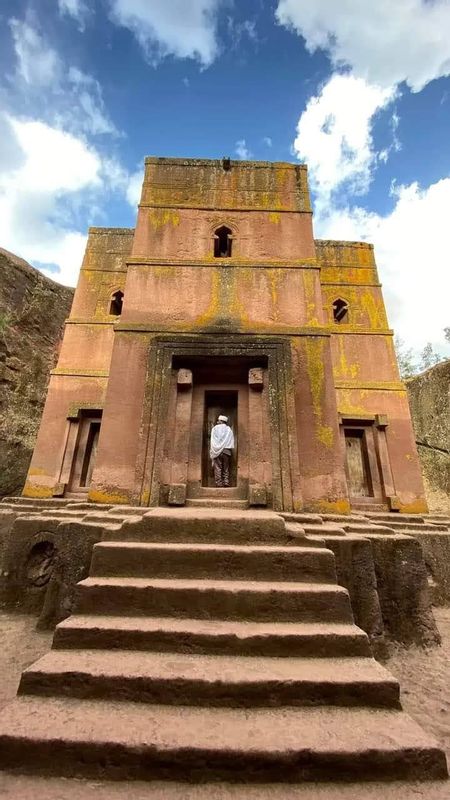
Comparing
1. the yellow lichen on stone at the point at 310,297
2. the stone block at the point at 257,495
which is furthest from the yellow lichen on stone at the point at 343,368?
the stone block at the point at 257,495

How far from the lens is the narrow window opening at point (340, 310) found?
1262 cm

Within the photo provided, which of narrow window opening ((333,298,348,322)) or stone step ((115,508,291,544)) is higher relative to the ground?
narrow window opening ((333,298,348,322))

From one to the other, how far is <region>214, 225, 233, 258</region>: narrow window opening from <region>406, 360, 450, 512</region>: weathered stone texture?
11.0 metres

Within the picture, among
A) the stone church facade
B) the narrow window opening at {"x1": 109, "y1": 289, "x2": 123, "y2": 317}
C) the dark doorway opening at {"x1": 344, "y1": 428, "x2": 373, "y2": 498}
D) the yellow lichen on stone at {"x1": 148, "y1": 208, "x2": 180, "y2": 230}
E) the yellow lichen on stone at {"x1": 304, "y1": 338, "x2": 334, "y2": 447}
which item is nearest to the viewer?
the stone church facade

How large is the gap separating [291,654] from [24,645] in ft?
8.32

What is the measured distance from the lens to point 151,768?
6.11 ft

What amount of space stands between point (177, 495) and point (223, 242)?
5348mm

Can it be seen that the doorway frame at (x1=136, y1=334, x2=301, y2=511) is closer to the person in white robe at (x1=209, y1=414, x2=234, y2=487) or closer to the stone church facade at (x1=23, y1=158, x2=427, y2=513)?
the stone church facade at (x1=23, y1=158, x2=427, y2=513)

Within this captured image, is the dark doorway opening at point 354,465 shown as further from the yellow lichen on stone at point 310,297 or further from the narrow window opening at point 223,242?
the narrow window opening at point 223,242

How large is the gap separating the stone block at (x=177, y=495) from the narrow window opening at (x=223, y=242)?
4.79m

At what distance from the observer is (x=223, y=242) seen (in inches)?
308

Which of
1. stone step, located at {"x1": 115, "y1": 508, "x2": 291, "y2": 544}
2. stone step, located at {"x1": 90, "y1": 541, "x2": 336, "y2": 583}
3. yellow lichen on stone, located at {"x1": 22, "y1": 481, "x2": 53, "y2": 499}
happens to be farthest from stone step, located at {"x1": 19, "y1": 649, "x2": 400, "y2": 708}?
yellow lichen on stone, located at {"x1": 22, "y1": 481, "x2": 53, "y2": 499}

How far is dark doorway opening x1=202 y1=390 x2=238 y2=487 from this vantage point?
6.46 m

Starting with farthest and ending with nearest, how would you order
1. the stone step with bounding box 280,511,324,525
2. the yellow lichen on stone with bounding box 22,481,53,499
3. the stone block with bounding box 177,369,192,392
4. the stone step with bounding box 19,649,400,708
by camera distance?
the yellow lichen on stone with bounding box 22,481,53,499, the stone block with bounding box 177,369,192,392, the stone step with bounding box 280,511,324,525, the stone step with bounding box 19,649,400,708
